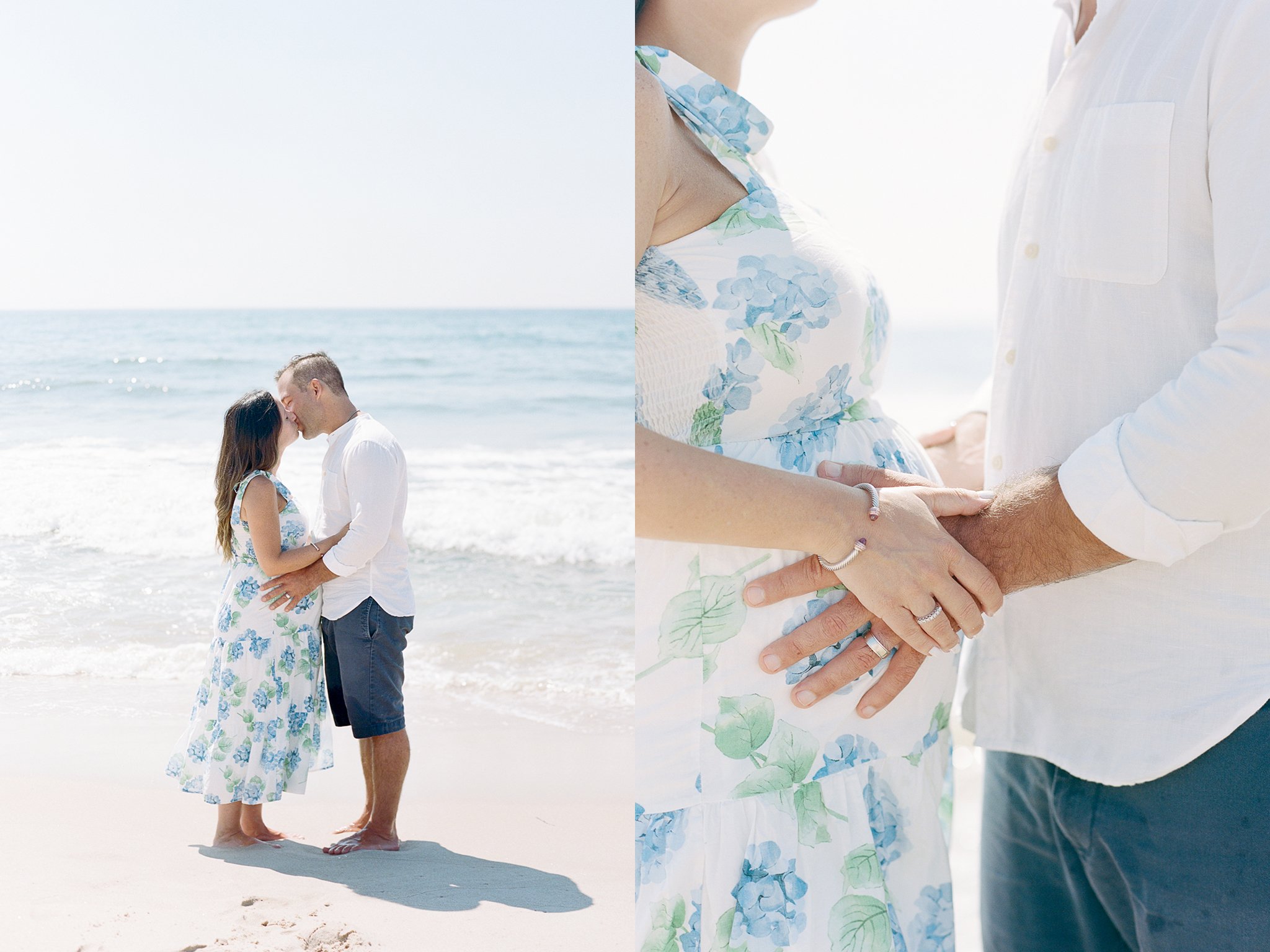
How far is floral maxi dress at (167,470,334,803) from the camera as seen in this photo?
57 centimetres

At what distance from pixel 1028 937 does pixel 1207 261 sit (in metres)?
0.96

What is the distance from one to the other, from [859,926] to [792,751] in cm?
20

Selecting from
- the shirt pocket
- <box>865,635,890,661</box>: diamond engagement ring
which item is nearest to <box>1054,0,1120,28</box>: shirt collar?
the shirt pocket

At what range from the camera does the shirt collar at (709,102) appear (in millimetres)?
1012

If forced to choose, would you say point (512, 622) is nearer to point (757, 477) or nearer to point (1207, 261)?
point (757, 477)

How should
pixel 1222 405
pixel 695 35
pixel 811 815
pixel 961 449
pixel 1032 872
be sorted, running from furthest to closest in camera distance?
pixel 961 449 → pixel 1032 872 → pixel 695 35 → pixel 811 815 → pixel 1222 405

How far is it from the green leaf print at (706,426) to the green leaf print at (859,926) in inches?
20.1

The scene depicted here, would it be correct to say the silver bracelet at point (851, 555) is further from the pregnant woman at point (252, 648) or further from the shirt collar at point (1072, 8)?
the shirt collar at point (1072, 8)

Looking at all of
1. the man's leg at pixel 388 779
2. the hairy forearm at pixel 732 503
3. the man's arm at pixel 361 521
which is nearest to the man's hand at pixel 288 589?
the man's arm at pixel 361 521

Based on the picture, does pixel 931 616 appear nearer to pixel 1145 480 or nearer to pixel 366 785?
pixel 1145 480

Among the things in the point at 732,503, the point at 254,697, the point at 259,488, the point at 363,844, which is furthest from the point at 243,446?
the point at 732,503

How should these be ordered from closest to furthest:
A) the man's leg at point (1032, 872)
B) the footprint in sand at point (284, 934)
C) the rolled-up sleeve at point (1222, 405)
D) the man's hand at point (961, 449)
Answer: the footprint in sand at point (284, 934) → the rolled-up sleeve at point (1222, 405) → the man's leg at point (1032, 872) → the man's hand at point (961, 449)

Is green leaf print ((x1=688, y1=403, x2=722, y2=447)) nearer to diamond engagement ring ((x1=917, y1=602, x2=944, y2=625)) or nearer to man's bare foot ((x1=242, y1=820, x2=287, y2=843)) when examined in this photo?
diamond engagement ring ((x1=917, y1=602, x2=944, y2=625))

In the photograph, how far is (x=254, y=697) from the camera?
576 millimetres
